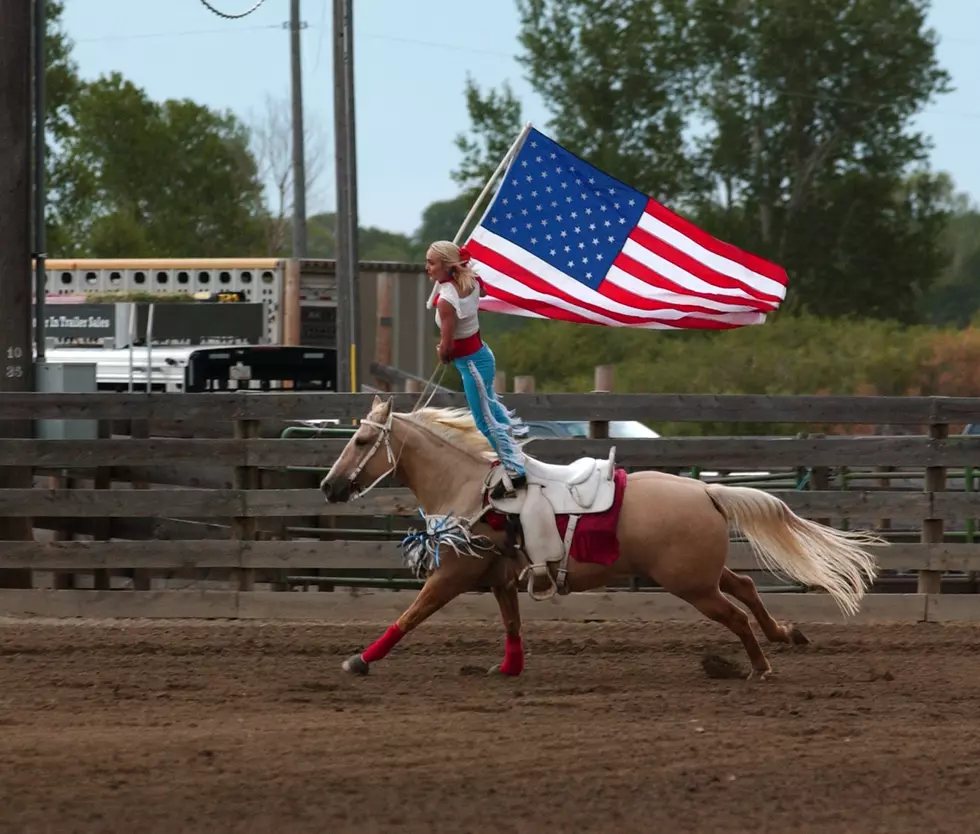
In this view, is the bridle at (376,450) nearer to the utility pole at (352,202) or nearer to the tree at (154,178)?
the utility pole at (352,202)

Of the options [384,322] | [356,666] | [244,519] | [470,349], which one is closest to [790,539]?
[470,349]

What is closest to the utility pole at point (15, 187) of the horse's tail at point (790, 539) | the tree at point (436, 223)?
the horse's tail at point (790, 539)

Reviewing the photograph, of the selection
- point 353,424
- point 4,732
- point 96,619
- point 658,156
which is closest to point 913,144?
point 658,156

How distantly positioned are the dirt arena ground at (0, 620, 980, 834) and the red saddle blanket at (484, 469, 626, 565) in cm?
67

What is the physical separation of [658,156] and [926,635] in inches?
1474

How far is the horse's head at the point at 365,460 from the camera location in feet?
28.3

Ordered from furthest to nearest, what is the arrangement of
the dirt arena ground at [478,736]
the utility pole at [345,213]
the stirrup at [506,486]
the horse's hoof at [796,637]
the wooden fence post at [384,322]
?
the wooden fence post at [384,322] < the utility pole at [345,213] < the horse's hoof at [796,637] < the stirrup at [506,486] < the dirt arena ground at [478,736]

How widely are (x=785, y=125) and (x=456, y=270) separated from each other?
3971cm

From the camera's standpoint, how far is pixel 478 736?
22.5 feet

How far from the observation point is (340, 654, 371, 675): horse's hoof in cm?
845

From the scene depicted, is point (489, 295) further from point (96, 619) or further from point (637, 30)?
point (637, 30)

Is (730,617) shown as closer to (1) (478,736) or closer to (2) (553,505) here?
(2) (553,505)

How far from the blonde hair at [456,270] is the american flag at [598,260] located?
1956 millimetres

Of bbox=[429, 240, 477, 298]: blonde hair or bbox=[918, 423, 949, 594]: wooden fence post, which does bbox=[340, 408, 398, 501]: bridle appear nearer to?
bbox=[429, 240, 477, 298]: blonde hair
